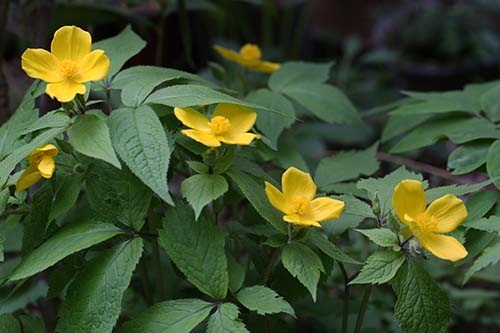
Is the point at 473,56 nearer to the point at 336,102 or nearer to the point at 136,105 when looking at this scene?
the point at 336,102

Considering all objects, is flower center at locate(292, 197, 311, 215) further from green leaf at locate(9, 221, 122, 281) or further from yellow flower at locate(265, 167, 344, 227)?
green leaf at locate(9, 221, 122, 281)

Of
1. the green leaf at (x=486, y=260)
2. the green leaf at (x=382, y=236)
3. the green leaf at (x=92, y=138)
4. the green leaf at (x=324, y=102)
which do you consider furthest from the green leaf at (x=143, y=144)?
the green leaf at (x=324, y=102)

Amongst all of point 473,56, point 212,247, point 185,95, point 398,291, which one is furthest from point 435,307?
point 473,56

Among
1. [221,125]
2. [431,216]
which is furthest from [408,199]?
[221,125]

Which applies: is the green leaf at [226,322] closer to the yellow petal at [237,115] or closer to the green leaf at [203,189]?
the green leaf at [203,189]

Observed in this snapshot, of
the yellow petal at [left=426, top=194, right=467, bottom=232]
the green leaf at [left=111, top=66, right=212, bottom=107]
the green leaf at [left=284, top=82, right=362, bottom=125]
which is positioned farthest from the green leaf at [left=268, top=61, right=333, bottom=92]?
the yellow petal at [left=426, top=194, right=467, bottom=232]
